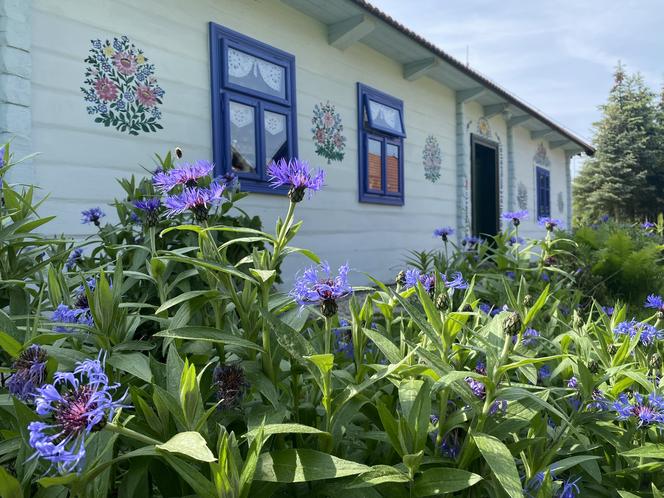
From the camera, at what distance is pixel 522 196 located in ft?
35.8

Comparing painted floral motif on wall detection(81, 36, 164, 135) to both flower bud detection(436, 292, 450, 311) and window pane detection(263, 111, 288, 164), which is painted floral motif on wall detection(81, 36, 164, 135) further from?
flower bud detection(436, 292, 450, 311)

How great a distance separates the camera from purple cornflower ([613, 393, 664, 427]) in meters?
1.17

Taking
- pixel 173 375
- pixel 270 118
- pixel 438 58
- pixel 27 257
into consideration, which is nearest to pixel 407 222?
pixel 438 58

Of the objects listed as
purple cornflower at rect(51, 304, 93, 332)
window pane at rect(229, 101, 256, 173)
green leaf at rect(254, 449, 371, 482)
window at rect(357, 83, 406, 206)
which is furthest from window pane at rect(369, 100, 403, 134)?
green leaf at rect(254, 449, 371, 482)

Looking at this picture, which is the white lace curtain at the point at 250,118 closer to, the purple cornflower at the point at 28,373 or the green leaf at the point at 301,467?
the purple cornflower at the point at 28,373

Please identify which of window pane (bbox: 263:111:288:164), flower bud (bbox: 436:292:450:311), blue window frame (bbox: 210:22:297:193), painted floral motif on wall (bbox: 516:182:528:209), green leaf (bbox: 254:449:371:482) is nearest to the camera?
green leaf (bbox: 254:449:371:482)

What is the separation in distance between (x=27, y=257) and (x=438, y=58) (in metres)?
6.23

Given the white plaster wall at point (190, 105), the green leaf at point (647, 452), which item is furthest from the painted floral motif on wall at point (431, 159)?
the green leaf at point (647, 452)

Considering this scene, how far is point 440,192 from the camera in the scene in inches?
310

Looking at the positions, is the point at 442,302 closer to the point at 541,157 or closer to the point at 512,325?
the point at 512,325

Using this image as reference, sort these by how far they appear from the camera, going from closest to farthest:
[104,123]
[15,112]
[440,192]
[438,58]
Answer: [15,112] < [104,123] < [438,58] < [440,192]

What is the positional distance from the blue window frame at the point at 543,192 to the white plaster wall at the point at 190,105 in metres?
6.07

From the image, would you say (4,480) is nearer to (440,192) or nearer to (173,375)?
(173,375)

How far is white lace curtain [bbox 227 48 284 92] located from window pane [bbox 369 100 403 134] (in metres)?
1.67
